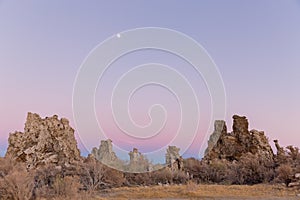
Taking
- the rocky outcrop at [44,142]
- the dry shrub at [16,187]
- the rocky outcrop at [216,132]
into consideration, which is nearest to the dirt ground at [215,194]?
the dry shrub at [16,187]

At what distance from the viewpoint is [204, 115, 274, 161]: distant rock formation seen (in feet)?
76.7

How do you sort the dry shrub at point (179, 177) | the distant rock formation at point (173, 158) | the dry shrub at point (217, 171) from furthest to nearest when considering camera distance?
the distant rock formation at point (173, 158)
the dry shrub at point (217, 171)
the dry shrub at point (179, 177)

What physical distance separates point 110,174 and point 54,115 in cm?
438

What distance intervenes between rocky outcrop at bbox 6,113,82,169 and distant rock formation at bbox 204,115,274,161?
7887 mm

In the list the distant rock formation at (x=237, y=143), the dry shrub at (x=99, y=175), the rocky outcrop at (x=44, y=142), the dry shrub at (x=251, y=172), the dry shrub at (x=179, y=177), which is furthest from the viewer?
the distant rock formation at (x=237, y=143)

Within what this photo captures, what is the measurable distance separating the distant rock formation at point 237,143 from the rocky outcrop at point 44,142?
789 cm

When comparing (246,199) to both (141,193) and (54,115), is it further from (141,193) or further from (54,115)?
(54,115)

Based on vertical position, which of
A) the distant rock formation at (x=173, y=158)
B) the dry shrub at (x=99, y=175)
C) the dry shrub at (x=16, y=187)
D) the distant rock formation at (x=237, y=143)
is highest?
the distant rock formation at (x=237, y=143)

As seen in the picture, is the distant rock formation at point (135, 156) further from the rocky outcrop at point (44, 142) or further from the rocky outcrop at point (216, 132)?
the rocky outcrop at point (216, 132)

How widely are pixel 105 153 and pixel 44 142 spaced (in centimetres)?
296

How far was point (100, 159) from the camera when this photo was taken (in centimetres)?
2045

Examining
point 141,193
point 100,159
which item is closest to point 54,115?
point 100,159

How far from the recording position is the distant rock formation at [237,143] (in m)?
23.4

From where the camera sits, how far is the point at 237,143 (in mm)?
A: 23969
